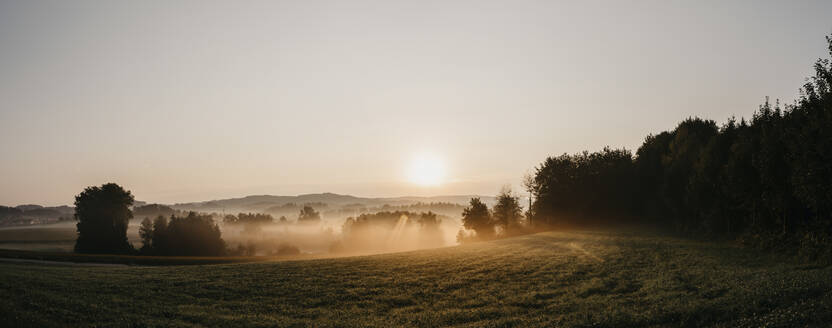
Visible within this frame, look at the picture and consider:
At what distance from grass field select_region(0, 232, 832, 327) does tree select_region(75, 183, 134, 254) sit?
54.1 meters

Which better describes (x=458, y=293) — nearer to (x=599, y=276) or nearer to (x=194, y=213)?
(x=599, y=276)

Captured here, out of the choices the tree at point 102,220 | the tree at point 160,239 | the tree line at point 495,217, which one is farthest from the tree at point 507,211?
the tree at point 102,220

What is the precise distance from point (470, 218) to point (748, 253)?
63.9m

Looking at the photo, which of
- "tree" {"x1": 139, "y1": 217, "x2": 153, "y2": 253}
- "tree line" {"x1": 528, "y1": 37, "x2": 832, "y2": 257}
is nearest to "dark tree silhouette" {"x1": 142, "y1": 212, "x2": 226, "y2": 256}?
"tree" {"x1": 139, "y1": 217, "x2": 153, "y2": 253}

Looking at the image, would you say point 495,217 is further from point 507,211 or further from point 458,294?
point 458,294

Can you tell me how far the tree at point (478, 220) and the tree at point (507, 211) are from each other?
271 centimetres

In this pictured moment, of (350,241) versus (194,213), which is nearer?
(194,213)

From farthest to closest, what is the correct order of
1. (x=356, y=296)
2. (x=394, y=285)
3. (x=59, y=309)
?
(x=394, y=285) → (x=356, y=296) → (x=59, y=309)

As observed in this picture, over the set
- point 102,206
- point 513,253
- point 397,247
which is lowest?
point 397,247

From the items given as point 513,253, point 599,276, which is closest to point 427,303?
point 599,276

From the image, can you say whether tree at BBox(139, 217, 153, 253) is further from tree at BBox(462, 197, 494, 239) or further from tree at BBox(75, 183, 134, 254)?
tree at BBox(462, 197, 494, 239)

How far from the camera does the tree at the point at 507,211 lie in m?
99.2

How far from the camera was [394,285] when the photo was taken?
3012 centimetres

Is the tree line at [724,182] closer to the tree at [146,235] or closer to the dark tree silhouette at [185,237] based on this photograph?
the dark tree silhouette at [185,237]
